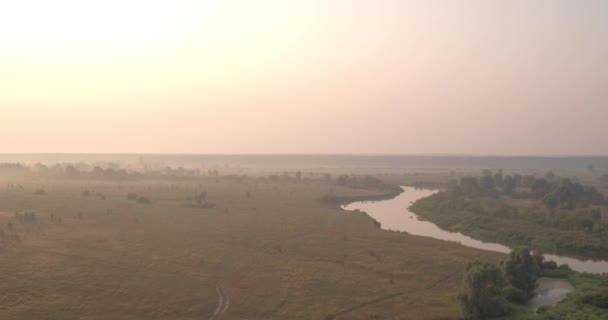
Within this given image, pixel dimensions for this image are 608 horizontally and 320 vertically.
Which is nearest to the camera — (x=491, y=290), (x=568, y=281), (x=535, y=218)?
(x=491, y=290)

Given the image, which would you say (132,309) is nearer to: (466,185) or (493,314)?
(493,314)

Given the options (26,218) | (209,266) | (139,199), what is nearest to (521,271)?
(209,266)

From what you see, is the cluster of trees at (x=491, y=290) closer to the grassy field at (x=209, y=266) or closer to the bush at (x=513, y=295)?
the bush at (x=513, y=295)

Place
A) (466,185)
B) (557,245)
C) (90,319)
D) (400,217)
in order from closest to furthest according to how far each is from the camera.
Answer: (90,319) → (557,245) → (400,217) → (466,185)

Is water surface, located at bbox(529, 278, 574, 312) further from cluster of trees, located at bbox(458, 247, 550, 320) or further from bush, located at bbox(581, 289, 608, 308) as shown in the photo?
bush, located at bbox(581, 289, 608, 308)

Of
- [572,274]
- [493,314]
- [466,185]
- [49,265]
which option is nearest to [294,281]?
[493,314]

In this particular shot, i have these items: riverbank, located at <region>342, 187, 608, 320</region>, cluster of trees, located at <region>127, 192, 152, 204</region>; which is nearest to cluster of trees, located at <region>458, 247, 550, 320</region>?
riverbank, located at <region>342, 187, 608, 320</region>

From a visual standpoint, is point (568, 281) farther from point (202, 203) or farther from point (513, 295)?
point (202, 203)
